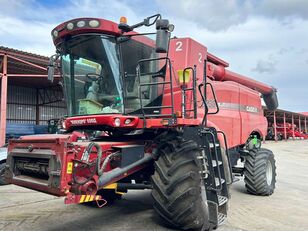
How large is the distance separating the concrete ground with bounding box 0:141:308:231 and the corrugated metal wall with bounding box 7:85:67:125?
16643mm

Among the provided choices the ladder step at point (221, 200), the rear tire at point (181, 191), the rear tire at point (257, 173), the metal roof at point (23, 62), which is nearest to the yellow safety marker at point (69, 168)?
the rear tire at point (181, 191)

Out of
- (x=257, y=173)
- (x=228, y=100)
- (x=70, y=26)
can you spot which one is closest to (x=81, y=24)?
(x=70, y=26)

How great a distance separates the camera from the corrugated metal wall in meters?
23.4

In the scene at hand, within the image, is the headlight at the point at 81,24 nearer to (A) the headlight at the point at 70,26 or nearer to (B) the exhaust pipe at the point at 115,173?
(A) the headlight at the point at 70,26

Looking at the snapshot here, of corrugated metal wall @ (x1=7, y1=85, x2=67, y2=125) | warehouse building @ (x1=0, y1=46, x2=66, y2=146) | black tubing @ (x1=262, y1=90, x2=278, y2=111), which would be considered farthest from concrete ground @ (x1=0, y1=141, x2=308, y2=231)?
corrugated metal wall @ (x1=7, y1=85, x2=67, y2=125)

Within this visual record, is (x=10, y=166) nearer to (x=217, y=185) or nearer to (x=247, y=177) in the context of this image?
(x=217, y=185)

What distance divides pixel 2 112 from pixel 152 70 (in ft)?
35.9

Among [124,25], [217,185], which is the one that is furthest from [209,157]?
[124,25]

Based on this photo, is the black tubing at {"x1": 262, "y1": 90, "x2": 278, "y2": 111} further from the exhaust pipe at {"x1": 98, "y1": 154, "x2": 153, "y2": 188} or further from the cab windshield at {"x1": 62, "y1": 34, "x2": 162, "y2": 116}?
the exhaust pipe at {"x1": 98, "y1": 154, "x2": 153, "y2": 188}

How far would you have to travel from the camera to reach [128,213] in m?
5.94

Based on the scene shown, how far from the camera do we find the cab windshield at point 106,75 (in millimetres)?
4746

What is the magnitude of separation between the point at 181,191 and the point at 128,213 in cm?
183

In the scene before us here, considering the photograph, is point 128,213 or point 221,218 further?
point 128,213

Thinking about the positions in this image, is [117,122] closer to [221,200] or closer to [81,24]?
[81,24]
